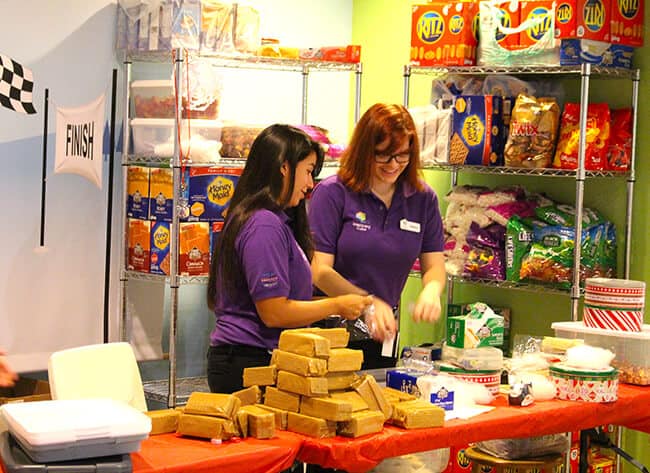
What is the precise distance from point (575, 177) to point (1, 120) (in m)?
2.52

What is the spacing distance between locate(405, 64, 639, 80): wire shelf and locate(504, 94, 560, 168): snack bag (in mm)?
130

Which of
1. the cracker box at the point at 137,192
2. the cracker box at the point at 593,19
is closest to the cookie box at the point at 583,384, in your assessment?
the cracker box at the point at 593,19

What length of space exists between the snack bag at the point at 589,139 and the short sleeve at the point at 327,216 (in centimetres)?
122

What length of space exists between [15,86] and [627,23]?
268cm

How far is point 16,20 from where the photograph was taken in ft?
16.2

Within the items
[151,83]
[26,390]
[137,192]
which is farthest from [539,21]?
[26,390]

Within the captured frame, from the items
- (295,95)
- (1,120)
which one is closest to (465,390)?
(1,120)

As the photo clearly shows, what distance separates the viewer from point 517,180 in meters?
5.36

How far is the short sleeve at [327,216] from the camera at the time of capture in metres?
4.04

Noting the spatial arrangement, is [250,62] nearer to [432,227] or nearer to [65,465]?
[432,227]

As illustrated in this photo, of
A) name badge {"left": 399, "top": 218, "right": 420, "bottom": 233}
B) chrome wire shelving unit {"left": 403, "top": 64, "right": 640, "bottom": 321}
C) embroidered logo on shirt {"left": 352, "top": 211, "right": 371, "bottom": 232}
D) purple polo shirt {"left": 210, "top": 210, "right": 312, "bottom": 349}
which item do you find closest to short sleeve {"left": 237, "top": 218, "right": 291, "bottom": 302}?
purple polo shirt {"left": 210, "top": 210, "right": 312, "bottom": 349}

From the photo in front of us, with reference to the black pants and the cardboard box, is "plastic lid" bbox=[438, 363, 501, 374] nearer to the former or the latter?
the black pants

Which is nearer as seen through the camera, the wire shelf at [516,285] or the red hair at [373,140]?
the red hair at [373,140]

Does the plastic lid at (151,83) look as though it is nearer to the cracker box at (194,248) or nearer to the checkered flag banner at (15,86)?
the checkered flag banner at (15,86)
